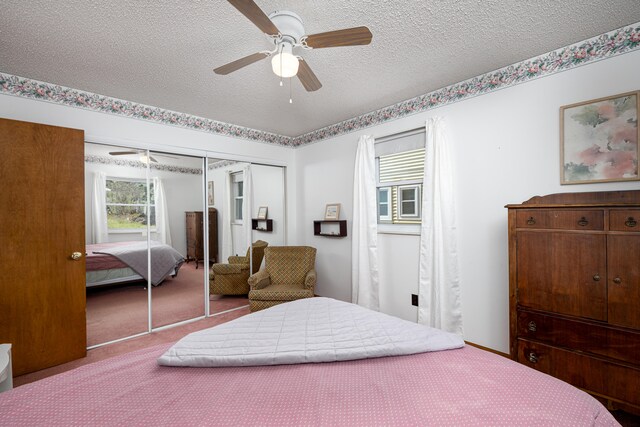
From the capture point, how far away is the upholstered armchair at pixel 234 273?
3843mm

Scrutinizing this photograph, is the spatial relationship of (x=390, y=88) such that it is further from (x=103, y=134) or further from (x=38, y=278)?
(x=38, y=278)

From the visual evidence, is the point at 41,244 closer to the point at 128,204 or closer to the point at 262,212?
the point at 128,204

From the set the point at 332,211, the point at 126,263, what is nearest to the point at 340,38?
the point at 332,211

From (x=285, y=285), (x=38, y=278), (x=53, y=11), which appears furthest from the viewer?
(x=285, y=285)

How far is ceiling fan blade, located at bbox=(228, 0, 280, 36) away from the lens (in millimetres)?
1202

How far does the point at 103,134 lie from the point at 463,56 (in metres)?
3.47

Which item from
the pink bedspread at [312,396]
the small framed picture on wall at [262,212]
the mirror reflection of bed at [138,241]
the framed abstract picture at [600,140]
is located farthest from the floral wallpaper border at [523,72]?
the mirror reflection of bed at [138,241]

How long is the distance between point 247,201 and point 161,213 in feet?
3.71

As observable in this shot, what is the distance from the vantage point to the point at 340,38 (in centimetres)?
149

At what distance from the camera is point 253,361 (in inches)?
48.3

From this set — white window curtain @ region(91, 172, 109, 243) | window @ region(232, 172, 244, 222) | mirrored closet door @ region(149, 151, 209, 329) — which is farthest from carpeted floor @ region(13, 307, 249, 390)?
window @ region(232, 172, 244, 222)

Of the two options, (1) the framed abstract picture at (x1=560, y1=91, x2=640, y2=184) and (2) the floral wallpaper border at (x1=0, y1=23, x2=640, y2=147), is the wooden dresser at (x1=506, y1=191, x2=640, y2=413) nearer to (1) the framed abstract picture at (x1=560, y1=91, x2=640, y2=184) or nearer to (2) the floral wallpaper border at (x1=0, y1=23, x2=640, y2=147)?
(1) the framed abstract picture at (x1=560, y1=91, x2=640, y2=184)

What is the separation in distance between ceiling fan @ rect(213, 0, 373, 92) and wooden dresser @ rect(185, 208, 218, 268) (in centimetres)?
225

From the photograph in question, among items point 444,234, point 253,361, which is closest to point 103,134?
point 253,361
